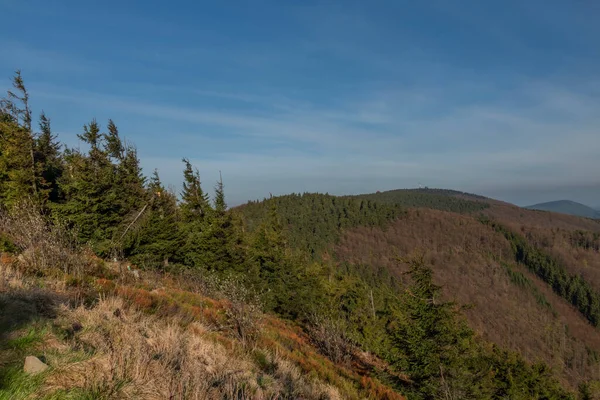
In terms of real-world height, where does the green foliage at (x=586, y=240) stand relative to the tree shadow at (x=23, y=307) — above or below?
below

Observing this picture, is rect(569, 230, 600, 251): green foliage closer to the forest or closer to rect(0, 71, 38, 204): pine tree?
the forest

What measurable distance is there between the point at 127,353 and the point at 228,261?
26781 mm

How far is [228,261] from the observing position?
29.9m

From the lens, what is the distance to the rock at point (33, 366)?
10.3ft

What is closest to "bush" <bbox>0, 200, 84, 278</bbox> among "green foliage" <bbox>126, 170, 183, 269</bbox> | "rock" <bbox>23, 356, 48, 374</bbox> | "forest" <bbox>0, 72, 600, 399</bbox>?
"forest" <bbox>0, 72, 600, 399</bbox>

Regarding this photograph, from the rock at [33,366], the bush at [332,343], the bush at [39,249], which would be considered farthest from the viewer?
the bush at [332,343]

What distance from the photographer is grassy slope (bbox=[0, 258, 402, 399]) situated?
3273 mm

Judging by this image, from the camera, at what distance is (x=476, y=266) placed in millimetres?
163875

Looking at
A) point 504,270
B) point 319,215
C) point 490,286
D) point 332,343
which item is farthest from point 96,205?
point 504,270

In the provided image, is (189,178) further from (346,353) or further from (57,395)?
(57,395)

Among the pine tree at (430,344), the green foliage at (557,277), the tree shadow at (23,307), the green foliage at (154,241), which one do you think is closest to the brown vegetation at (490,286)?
the green foliage at (557,277)

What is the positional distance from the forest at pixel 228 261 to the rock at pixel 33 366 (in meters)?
4.76

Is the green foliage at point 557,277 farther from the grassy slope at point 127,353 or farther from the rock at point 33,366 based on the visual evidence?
the rock at point 33,366

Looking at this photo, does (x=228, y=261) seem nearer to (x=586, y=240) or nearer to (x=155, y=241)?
(x=155, y=241)
